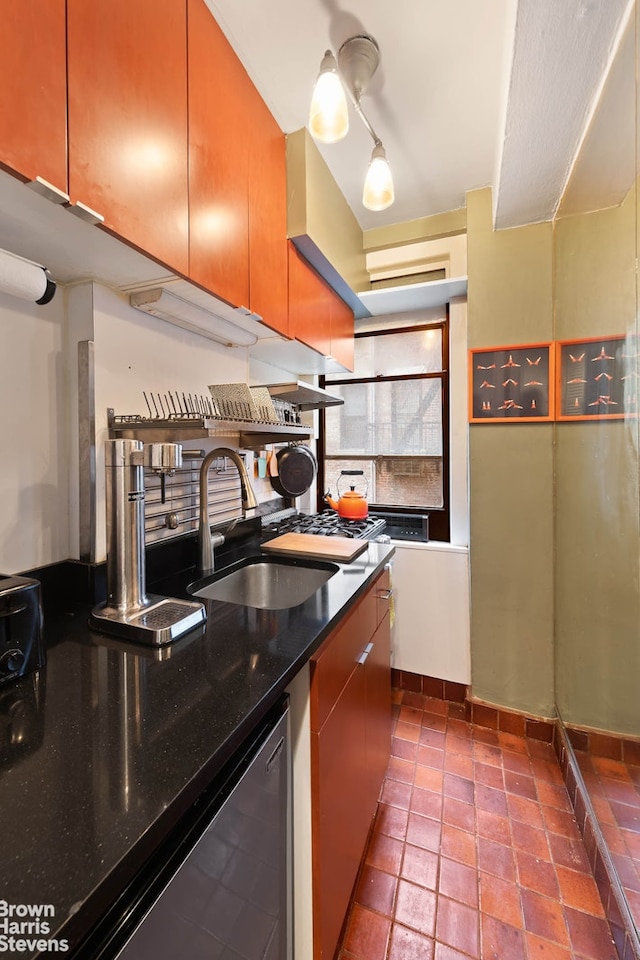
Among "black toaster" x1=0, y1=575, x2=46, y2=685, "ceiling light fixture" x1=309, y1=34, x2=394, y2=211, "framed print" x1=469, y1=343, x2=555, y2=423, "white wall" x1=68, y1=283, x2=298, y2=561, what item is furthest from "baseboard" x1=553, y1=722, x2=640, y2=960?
"ceiling light fixture" x1=309, y1=34, x2=394, y2=211

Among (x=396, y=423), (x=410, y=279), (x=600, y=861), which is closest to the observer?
(x=600, y=861)

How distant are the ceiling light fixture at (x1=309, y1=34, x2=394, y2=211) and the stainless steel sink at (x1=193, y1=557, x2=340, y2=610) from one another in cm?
141

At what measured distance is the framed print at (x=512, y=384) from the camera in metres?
1.89

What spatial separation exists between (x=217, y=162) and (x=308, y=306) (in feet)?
2.25

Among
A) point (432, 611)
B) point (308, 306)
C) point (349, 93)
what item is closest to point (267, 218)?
point (308, 306)

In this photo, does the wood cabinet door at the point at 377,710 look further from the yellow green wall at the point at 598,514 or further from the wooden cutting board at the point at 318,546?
the yellow green wall at the point at 598,514

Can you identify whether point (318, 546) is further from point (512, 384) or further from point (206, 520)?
point (512, 384)

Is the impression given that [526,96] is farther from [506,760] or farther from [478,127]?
[506,760]

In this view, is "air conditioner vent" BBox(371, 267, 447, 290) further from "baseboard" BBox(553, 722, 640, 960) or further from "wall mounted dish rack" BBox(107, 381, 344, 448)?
"baseboard" BBox(553, 722, 640, 960)

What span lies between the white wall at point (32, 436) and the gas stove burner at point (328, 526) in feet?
3.14

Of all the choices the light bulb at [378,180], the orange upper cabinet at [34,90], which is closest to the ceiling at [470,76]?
the light bulb at [378,180]

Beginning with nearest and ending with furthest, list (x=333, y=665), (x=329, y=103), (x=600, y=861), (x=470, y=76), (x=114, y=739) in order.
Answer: (x=114, y=739) → (x=333, y=665) → (x=329, y=103) → (x=600, y=861) → (x=470, y=76)

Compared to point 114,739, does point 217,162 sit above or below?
above

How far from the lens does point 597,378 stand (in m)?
1.68
